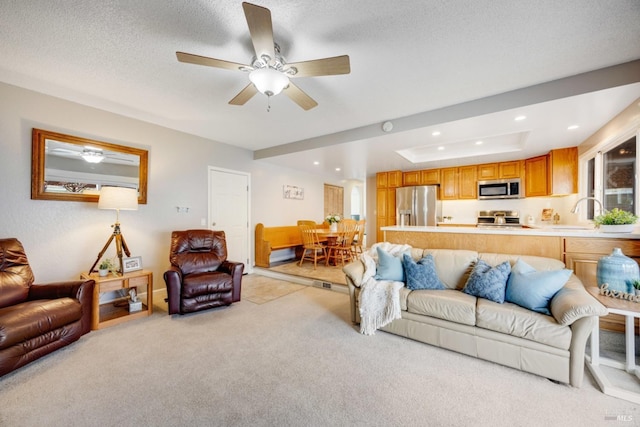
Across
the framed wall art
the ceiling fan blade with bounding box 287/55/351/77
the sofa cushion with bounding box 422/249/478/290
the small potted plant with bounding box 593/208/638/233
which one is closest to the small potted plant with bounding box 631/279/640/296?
the small potted plant with bounding box 593/208/638/233

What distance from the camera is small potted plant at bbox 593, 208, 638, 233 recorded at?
7.52 ft

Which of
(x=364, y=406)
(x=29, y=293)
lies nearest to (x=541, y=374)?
(x=364, y=406)

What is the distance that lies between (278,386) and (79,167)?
362cm

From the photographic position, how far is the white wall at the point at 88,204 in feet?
8.86

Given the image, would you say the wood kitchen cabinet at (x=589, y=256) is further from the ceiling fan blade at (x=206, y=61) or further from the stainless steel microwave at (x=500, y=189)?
the ceiling fan blade at (x=206, y=61)

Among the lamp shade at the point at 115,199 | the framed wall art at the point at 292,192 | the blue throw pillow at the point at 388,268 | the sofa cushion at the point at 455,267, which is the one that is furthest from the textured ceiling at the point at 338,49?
the framed wall art at the point at 292,192

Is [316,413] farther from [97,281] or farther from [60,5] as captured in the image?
[60,5]

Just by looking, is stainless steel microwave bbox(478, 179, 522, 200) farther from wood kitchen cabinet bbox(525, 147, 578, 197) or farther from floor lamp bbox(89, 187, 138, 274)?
floor lamp bbox(89, 187, 138, 274)

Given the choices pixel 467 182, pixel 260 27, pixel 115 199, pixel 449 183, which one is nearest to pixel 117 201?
pixel 115 199

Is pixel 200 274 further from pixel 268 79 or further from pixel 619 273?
pixel 619 273

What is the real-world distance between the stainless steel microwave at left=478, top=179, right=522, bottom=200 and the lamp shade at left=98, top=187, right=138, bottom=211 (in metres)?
6.41

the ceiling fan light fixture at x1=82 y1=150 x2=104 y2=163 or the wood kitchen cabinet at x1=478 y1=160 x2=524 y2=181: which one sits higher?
the wood kitchen cabinet at x1=478 y1=160 x2=524 y2=181

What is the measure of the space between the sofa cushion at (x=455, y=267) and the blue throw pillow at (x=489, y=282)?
186 mm

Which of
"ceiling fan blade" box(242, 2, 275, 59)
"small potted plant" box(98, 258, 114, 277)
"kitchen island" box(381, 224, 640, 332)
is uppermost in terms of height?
"ceiling fan blade" box(242, 2, 275, 59)
